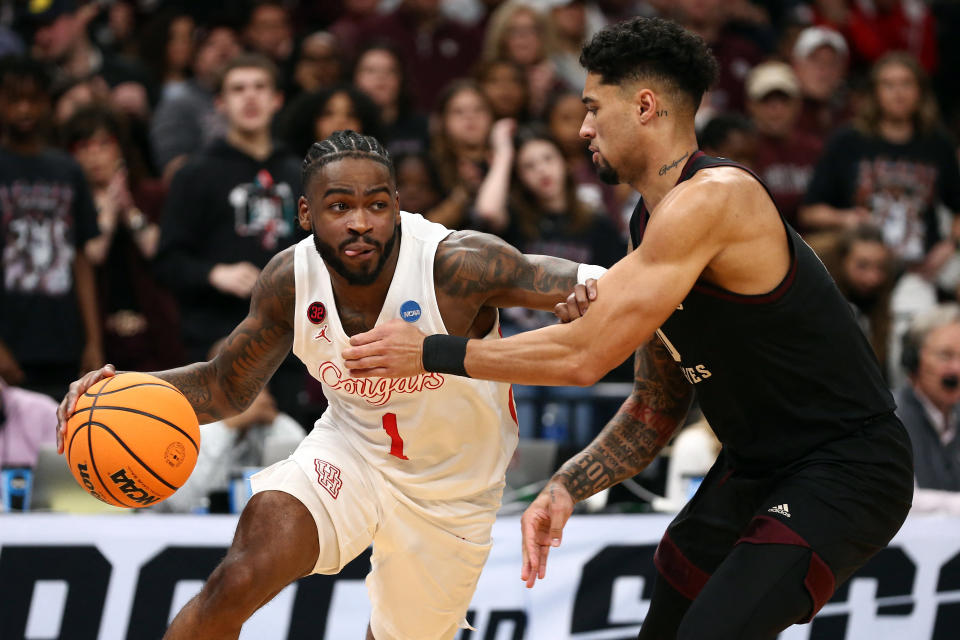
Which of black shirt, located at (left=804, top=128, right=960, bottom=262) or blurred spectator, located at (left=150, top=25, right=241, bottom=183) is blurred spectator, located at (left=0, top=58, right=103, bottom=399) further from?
black shirt, located at (left=804, top=128, right=960, bottom=262)

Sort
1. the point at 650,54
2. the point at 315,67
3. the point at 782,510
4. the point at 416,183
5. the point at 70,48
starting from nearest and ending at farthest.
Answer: the point at 782,510
the point at 650,54
the point at 416,183
the point at 315,67
the point at 70,48

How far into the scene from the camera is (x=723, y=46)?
37.5ft

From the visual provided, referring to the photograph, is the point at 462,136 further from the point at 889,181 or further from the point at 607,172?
the point at 607,172

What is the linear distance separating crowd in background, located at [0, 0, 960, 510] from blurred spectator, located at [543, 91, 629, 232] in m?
0.02

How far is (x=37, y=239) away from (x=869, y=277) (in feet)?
16.0

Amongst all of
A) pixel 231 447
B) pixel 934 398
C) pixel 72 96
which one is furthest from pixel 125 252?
pixel 934 398

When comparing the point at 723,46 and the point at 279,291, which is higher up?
the point at 723,46

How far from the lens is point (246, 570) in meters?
4.01

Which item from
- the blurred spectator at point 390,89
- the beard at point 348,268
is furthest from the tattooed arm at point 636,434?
the blurred spectator at point 390,89

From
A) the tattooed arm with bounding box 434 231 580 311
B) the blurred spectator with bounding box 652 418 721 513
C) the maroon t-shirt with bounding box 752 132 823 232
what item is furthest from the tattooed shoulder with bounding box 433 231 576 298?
the maroon t-shirt with bounding box 752 132 823 232

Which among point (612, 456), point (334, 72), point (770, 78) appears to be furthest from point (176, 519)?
point (770, 78)

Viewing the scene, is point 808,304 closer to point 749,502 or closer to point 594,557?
point 749,502

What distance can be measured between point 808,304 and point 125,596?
3220 millimetres

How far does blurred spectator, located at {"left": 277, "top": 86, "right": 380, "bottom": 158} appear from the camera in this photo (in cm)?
770
